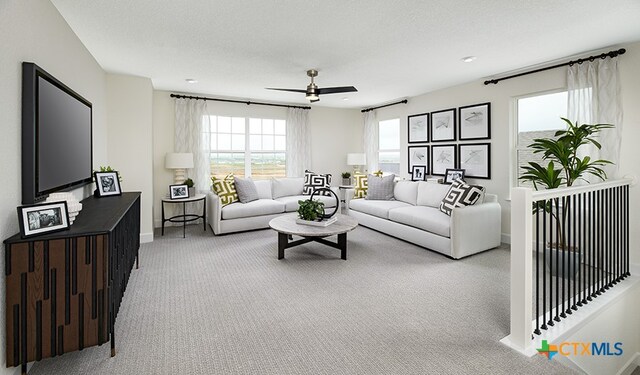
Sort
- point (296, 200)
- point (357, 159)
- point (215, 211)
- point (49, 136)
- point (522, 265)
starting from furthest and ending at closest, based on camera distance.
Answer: point (357, 159), point (296, 200), point (215, 211), point (49, 136), point (522, 265)

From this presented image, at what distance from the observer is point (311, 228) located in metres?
3.79

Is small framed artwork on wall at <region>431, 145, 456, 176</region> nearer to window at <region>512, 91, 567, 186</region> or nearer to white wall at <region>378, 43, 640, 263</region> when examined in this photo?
white wall at <region>378, 43, 640, 263</region>

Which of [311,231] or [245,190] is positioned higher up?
[245,190]

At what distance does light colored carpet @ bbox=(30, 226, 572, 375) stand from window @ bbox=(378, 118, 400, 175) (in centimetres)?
300

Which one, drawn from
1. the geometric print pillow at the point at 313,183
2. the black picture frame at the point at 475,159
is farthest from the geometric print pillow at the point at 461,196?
the geometric print pillow at the point at 313,183

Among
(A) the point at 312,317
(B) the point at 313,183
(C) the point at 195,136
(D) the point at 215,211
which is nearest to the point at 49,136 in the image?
(A) the point at 312,317

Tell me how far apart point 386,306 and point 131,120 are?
13.5ft

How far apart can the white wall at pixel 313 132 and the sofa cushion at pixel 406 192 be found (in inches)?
81.6

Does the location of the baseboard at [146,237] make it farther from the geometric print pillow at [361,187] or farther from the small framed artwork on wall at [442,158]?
the small framed artwork on wall at [442,158]

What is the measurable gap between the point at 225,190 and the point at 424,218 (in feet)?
10.5

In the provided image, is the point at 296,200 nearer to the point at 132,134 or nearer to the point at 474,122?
the point at 132,134

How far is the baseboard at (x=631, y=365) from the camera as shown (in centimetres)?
285

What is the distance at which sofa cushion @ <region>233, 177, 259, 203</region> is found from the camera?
538 cm

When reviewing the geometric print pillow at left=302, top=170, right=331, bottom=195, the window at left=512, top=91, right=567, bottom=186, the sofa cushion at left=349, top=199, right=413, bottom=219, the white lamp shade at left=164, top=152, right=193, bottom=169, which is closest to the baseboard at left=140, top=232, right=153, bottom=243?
the white lamp shade at left=164, top=152, right=193, bottom=169
